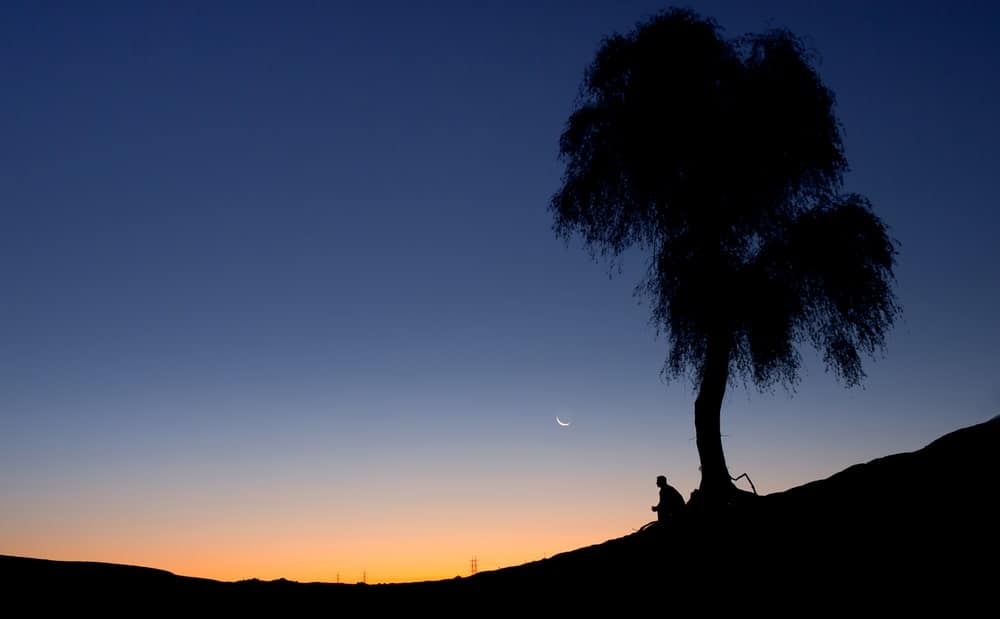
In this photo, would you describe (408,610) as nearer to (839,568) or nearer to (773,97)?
(839,568)

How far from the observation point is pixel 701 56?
76.3 feet

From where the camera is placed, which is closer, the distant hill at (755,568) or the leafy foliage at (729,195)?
the distant hill at (755,568)

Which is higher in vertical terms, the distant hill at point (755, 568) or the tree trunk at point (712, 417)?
the tree trunk at point (712, 417)

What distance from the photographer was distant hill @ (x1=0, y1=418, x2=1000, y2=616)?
460 inches

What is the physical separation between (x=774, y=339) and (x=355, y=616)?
13041 mm

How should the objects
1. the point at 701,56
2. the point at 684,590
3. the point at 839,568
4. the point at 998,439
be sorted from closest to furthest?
the point at 839,568 < the point at 684,590 < the point at 998,439 < the point at 701,56

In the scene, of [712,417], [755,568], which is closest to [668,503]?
[712,417]

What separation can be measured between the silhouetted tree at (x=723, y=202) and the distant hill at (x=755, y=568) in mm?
4207

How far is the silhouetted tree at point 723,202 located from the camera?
840 inches

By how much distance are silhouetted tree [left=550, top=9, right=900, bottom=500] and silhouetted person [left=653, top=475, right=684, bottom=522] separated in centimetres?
65

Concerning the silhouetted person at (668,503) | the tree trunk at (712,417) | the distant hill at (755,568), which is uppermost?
the tree trunk at (712,417)

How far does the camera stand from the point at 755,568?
44.4 ft

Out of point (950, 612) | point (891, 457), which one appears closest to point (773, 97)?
point (891, 457)

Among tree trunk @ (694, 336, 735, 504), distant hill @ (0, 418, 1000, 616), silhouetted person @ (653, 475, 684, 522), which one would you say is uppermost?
tree trunk @ (694, 336, 735, 504)
